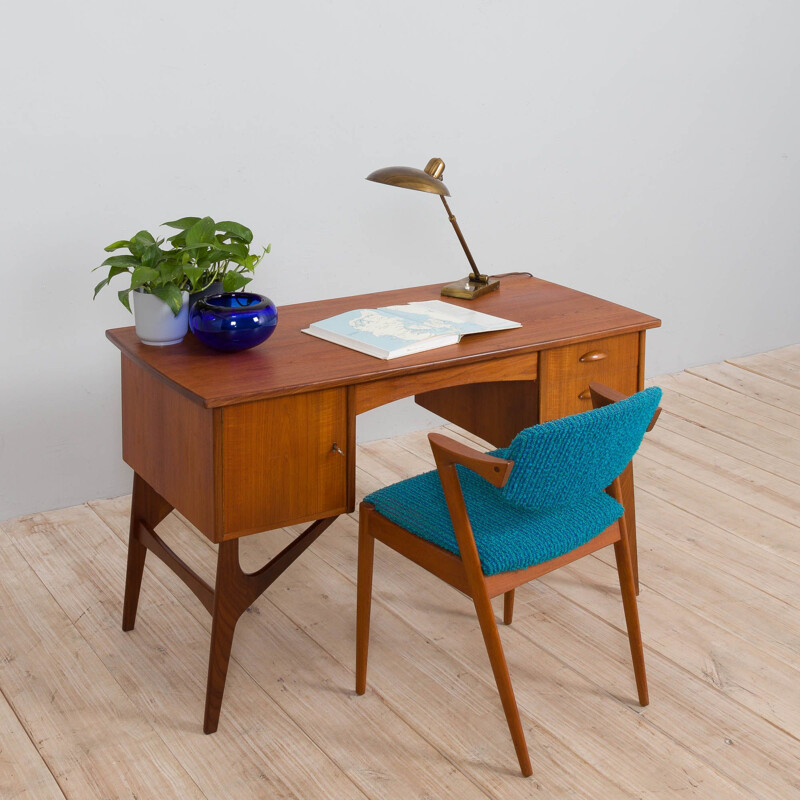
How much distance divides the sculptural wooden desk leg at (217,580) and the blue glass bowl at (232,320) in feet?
1.30

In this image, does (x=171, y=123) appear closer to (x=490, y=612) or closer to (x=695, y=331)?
(x=490, y=612)

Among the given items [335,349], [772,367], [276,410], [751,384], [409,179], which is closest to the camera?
[276,410]

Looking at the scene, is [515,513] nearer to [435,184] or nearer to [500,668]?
[500,668]

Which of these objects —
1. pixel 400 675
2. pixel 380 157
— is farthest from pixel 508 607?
pixel 380 157

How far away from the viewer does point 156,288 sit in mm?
2072

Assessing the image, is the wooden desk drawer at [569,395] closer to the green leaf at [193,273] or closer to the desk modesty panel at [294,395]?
the desk modesty panel at [294,395]

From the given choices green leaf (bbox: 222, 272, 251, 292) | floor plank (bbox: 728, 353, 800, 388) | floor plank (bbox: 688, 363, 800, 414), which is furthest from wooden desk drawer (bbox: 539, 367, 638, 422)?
floor plank (bbox: 728, 353, 800, 388)

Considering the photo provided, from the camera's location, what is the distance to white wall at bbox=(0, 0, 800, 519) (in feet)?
9.12

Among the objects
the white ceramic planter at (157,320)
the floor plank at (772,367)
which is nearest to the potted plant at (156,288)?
the white ceramic planter at (157,320)

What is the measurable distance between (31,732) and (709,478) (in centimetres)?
209

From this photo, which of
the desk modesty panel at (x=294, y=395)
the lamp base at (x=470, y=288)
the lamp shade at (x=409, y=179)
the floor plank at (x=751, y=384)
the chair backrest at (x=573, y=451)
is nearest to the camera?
the chair backrest at (x=573, y=451)

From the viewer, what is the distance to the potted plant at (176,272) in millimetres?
2070

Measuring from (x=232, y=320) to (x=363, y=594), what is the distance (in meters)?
0.61

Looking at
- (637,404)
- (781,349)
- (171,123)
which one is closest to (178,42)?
(171,123)
